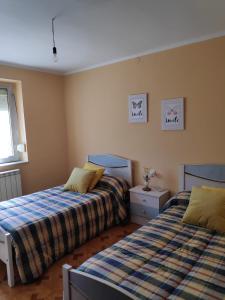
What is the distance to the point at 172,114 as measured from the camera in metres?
2.96

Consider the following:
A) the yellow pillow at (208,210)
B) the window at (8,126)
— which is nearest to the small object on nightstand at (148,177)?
the yellow pillow at (208,210)

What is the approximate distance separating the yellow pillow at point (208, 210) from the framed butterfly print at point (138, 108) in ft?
4.64

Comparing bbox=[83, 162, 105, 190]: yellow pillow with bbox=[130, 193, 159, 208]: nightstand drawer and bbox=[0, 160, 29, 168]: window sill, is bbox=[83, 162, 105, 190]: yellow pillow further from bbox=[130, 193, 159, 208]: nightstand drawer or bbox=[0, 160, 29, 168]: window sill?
bbox=[0, 160, 29, 168]: window sill

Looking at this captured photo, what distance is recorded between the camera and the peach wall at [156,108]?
2.65 metres

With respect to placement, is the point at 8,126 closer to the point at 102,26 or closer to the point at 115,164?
the point at 115,164

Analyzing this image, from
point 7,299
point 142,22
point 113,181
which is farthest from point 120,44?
point 7,299

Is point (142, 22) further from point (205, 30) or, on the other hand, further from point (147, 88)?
point (147, 88)

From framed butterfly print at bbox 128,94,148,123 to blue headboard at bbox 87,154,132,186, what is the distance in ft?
2.09

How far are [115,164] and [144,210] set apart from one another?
887 millimetres

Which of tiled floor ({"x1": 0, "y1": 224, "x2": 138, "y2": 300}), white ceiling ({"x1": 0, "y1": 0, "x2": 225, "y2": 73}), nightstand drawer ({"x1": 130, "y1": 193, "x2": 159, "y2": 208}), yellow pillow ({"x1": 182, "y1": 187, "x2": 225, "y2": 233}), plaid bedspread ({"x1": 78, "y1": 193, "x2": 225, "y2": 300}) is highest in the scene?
white ceiling ({"x1": 0, "y1": 0, "x2": 225, "y2": 73})

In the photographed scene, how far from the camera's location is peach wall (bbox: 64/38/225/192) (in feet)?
8.68

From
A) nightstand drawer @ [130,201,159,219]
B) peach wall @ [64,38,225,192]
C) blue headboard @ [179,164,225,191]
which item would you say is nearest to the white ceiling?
peach wall @ [64,38,225,192]

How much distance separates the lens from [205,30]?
7.92 feet

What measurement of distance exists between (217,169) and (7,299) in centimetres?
246
